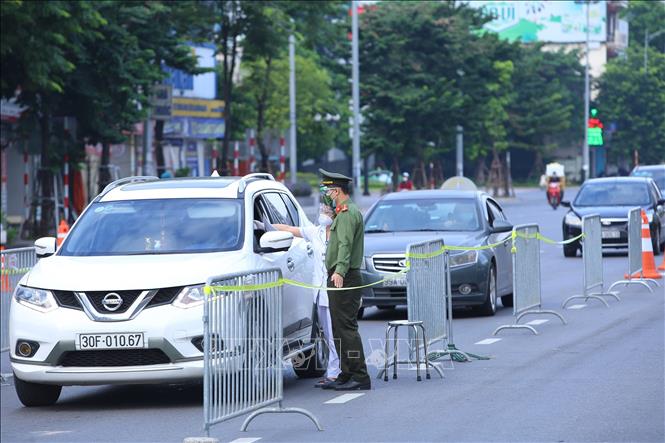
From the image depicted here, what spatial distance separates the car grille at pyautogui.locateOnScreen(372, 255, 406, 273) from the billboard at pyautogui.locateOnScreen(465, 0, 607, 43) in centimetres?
9913

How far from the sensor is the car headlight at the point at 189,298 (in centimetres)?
1088

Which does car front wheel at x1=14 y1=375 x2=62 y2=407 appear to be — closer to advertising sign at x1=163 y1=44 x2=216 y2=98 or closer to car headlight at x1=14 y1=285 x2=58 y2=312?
car headlight at x1=14 y1=285 x2=58 y2=312

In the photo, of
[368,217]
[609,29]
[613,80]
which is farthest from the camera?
[609,29]

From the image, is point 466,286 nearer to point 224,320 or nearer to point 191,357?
point 191,357

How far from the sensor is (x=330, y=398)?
11594 millimetres

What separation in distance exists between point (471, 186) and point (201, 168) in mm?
33191

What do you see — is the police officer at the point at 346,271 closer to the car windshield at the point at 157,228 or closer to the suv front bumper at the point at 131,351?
the car windshield at the point at 157,228

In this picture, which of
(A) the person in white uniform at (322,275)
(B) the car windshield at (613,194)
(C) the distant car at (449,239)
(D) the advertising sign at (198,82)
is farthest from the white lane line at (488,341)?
(D) the advertising sign at (198,82)

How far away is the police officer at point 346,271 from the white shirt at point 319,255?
53 centimetres

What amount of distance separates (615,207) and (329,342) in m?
18.3

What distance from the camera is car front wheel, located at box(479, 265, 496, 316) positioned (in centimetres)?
1811

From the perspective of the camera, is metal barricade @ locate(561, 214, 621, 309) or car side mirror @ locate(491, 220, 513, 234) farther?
metal barricade @ locate(561, 214, 621, 309)

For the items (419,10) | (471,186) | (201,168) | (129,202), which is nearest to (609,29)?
(419,10)

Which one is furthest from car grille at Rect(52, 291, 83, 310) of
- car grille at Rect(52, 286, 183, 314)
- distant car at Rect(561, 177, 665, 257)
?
distant car at Rect(561, 177, 665, 257)
